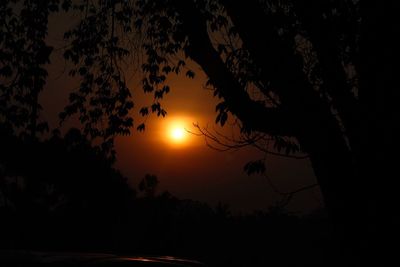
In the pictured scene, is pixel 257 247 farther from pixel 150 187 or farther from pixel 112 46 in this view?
pixel 112 46

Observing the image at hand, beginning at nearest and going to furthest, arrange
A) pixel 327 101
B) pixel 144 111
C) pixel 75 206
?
pixel 327 101 → pixel 144 111 → pixel 75 206

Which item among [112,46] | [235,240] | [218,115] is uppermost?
[235,240]

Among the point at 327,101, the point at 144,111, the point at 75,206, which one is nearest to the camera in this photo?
the point at 327,101

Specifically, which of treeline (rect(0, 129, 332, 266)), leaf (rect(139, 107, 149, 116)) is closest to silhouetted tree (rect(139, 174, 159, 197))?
treeline (rect(0, 129, 332, 266))

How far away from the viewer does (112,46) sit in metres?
7.50

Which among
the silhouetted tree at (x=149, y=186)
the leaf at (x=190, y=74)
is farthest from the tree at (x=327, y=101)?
the silhouetted tree at (x=149, y=186)

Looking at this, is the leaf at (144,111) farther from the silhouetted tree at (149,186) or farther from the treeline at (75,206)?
the silhouetted tree at (149,186)

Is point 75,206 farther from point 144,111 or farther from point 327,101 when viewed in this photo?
point 327,101

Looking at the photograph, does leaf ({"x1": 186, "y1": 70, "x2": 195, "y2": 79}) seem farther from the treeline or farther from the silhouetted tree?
the silhouetted tree

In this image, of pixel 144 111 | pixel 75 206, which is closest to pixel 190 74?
pixel 144 111

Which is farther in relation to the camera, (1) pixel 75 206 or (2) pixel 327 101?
(1) pixel 75 206

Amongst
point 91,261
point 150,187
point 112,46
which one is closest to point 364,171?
point 91,261

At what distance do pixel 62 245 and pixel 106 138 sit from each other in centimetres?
2326

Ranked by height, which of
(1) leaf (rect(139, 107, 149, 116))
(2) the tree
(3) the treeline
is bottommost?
(2) the tree
